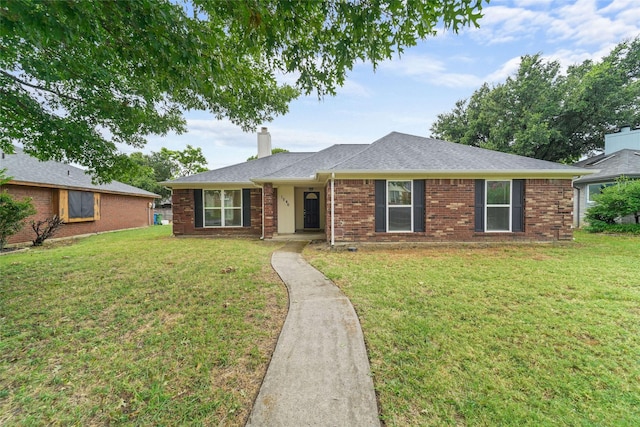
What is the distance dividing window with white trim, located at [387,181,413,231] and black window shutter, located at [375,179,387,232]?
0.45ft

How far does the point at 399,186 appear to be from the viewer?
8734 millimetres

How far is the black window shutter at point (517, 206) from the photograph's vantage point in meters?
8.82

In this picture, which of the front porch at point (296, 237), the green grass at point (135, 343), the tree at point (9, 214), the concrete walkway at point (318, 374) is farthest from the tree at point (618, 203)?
the tree at point (9, 214)

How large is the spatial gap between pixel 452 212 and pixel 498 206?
1.67m

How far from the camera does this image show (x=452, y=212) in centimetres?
870

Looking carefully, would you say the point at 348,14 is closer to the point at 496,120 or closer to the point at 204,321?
the point at 204,321

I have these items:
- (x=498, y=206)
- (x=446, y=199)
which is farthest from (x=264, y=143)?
(x=498, y=206)

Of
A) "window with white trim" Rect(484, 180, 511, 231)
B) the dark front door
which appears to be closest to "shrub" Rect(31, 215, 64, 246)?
the dark front door

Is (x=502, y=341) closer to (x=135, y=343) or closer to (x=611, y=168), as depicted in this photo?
(x=135, y=343)

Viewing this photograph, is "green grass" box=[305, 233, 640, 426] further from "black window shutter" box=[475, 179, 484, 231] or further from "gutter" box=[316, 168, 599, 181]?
"gutter" box=[316, 168, 599, 181]

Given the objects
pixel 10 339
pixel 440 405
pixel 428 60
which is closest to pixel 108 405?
pixel 10 339

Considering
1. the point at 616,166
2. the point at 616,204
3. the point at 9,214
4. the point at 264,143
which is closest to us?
the point at 9,214

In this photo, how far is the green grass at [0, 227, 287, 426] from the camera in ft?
6.70

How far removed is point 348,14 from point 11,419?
4608 millimetres
